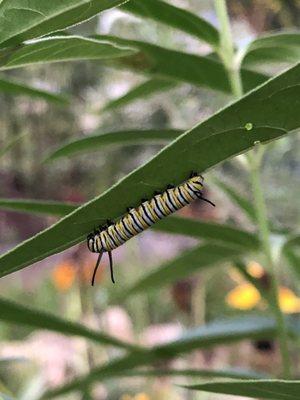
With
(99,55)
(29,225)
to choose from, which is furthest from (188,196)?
(29,225)

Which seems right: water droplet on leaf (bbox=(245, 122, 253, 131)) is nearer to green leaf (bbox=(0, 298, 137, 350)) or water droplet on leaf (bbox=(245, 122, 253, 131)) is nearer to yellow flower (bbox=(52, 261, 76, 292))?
green leaf (bbox=(0, 298, 137, 350))

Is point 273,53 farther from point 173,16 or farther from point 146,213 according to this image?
point 146,213

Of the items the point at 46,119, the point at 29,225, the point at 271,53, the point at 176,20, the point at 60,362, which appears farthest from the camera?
the point at 46,119

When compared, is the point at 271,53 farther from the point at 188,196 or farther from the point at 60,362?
the point at 60,362

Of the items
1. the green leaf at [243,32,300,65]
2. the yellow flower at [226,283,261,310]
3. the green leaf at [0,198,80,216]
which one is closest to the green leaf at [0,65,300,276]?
the green leaf at [0,198,80,216]

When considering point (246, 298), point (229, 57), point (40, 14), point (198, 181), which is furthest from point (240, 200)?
point (246, 298)

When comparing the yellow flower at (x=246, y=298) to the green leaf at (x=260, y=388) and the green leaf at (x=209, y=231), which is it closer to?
the green leaf at (x=209, y=231)

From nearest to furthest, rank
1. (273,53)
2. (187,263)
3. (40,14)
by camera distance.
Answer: (40,14) → (273,53) → (187,263)
